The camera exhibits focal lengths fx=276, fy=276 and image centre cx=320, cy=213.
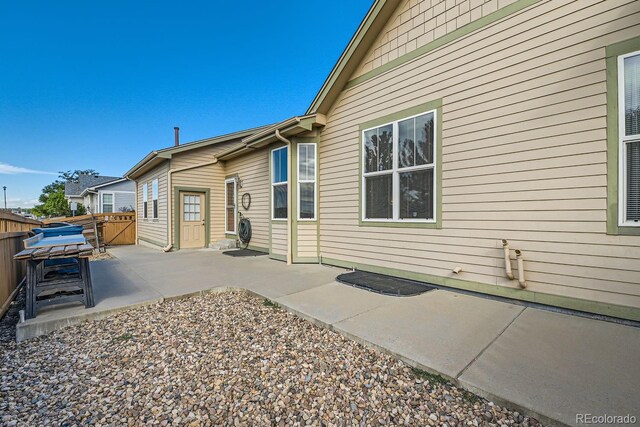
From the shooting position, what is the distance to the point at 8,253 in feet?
13.6

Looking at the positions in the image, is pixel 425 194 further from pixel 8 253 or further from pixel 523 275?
pixel 8 253

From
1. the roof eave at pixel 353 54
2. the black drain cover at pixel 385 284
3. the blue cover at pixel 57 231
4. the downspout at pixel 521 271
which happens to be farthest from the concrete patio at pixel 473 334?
the roof eave at pixel 353 54

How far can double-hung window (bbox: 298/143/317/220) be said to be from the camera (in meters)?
6.27

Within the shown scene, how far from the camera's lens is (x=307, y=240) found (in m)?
6.28

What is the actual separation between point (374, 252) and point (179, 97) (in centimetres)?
1365

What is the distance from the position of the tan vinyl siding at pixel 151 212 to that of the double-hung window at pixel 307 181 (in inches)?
212

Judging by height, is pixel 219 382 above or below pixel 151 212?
below

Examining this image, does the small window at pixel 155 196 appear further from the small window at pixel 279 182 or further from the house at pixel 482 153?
the house at pixel 482 153

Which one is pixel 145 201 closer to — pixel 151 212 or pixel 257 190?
pixel 151 212

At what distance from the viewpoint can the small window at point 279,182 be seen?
6738mm

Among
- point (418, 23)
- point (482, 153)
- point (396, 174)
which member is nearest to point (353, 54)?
point (418, 23)

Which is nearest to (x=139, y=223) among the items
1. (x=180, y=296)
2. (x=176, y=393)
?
(x=180, y=296)

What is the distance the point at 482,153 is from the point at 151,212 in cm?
1115

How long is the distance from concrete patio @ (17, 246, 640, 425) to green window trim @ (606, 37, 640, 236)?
3.45 feet
